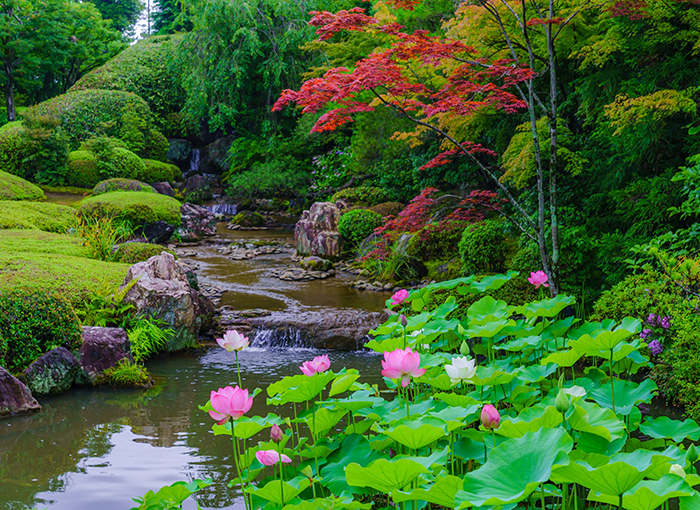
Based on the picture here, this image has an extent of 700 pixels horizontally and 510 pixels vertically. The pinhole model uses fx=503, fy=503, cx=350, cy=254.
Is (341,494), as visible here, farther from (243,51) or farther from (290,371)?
(243,51)

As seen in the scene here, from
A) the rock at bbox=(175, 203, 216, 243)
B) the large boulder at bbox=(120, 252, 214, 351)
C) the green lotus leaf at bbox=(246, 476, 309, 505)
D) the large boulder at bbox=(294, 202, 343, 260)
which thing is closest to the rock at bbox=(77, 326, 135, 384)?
the large boulder at bbox=(120, 252, 214, 351)

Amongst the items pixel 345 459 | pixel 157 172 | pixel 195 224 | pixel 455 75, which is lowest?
pixel 345 459

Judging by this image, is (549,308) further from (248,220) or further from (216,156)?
(216,156)

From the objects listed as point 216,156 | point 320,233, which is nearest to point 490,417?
point 320,233

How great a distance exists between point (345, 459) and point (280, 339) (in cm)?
439

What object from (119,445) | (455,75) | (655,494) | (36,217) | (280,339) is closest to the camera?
(655,494)

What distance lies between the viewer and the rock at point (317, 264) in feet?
31.8

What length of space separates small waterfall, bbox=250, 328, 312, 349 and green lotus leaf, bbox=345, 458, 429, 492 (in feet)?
15.8

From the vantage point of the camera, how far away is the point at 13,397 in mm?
4078

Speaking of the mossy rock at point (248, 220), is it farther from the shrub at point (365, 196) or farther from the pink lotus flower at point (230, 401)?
the pink lotus flower at point (230, 401)

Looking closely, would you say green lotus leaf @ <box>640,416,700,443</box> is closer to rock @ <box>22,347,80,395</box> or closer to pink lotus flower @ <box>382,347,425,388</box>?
pink lotus flower @ <box>382,347,425,388</box>

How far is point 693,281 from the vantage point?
3.85m

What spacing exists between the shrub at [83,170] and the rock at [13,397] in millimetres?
11529

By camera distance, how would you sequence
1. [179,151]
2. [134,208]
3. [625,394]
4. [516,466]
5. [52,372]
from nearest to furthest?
1. [516,466]
2. [625,394]
3. [52,372]
4. [134,208]
5. [179,151]
